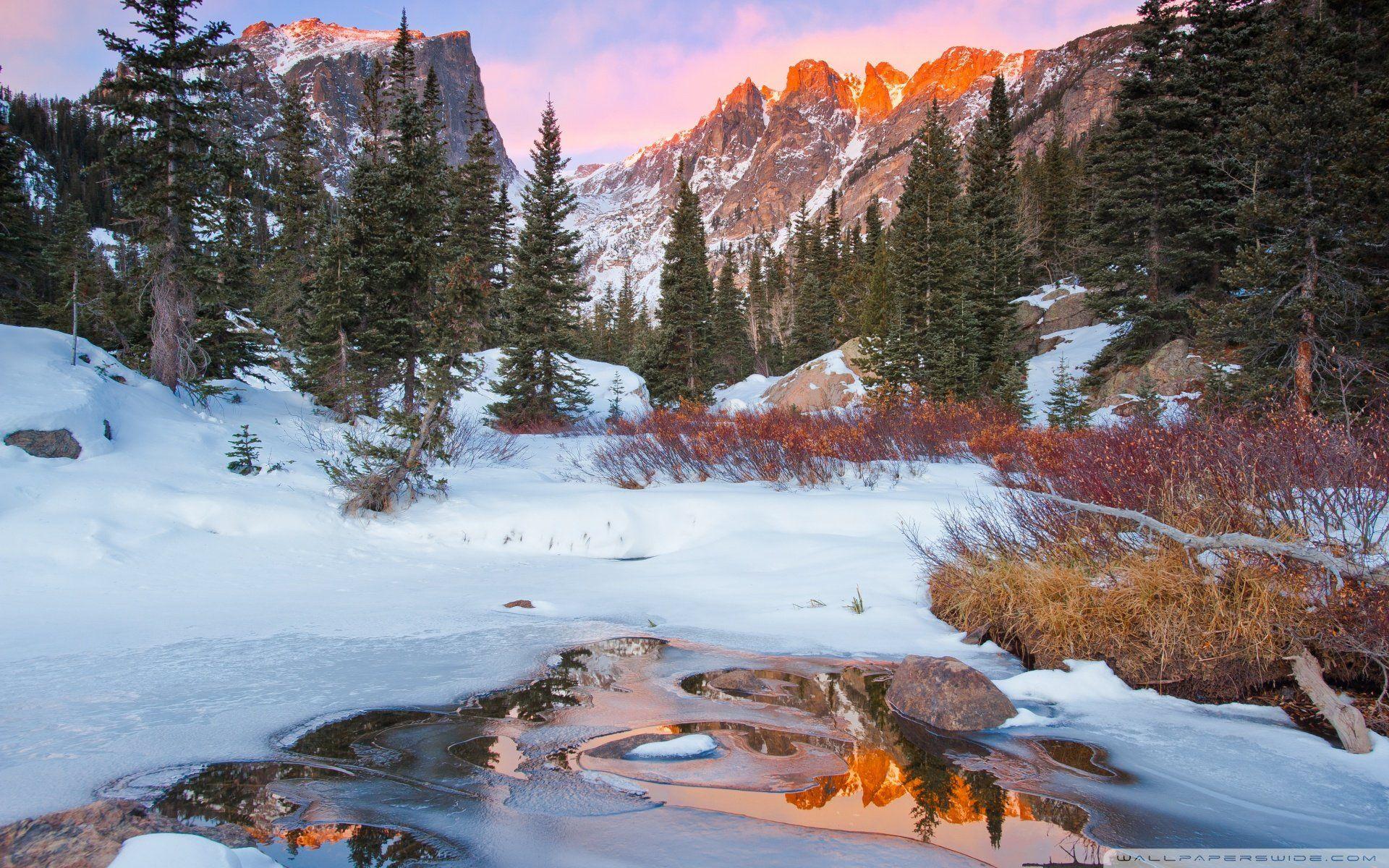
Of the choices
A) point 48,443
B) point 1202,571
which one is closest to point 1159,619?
point 1202,571

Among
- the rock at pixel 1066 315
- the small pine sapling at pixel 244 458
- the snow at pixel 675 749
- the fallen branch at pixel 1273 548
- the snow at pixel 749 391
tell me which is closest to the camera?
the snow at pixel 675 749

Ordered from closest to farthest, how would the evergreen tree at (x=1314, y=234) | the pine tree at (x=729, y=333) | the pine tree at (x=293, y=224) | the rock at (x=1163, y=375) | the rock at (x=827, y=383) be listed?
the evergreen tree at (x=1314, y=234)
the rock at (x=1163, y=375)
the pine tree at (x=293, y=224)
the rock at (x=827, y=383)
the pine tree at (x=729, y=333)

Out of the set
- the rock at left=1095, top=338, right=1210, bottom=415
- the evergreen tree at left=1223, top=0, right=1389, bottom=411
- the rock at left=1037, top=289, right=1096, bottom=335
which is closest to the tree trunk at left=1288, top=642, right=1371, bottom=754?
the evergreen tree at left=1223, top=0, right=1389, bottom=411

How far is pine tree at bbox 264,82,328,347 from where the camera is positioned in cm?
2162

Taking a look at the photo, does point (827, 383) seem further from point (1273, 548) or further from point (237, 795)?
point (237, 795)

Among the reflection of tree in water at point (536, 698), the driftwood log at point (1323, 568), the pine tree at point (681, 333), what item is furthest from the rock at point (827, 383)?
the reflection of tree in water at point (536, 698)

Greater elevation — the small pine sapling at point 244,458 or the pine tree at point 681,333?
the pine tree at point 681,333

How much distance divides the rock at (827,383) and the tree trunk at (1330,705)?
22.2 meters

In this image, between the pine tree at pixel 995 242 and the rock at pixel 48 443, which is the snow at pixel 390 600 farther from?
the pine tree at pixel 995 242

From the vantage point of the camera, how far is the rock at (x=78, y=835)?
2.21m

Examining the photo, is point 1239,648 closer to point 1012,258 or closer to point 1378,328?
point 1378,328

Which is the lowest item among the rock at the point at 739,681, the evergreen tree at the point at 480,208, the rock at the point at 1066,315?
the rock at the point at 739,681

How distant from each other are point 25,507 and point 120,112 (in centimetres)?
1078

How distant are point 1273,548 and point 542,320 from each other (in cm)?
2243
